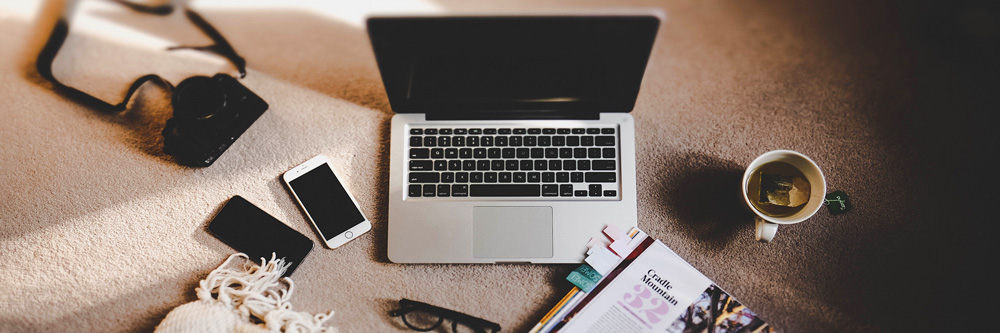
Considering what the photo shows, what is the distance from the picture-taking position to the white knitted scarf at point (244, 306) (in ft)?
2.53

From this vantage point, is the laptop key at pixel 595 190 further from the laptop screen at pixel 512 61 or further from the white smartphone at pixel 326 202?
the white smartphone at pixel 326 202

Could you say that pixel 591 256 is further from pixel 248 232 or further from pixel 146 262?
pixel 146 262

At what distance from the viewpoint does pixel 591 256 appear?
80 cm

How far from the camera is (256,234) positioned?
0.84m

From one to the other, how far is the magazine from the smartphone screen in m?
0.34

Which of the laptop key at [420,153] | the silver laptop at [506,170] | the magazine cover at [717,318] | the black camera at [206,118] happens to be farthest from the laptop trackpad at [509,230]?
the black camera at [206,118]

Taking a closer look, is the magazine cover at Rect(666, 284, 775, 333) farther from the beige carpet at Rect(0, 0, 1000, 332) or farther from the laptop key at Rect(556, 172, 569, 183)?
the laptop key at Rect(556, 172, 569, 183)

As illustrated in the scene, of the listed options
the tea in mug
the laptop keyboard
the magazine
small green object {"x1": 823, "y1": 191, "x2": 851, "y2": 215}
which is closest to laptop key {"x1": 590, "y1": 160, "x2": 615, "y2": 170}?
the laptop keyboard

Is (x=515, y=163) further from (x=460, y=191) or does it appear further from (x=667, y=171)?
(x=667, y=171)

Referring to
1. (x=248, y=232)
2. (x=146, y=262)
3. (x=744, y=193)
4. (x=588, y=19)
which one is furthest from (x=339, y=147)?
(x=744, y=193)

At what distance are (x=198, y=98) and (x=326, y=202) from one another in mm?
266

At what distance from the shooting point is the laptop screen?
62 centimetres

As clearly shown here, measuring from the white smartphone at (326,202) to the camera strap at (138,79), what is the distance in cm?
22

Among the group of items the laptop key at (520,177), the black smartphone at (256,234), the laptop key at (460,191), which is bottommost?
the black smartphone at (256,234)
